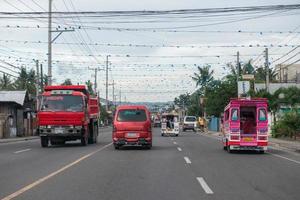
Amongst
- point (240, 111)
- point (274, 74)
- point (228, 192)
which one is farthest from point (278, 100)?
point (274, 74)

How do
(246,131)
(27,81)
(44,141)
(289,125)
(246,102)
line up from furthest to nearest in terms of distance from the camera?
1. (27,81)
2. (289,125)
3. (44,141)
4. (246,131)
5. (246,102)

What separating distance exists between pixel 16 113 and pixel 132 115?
116 feet

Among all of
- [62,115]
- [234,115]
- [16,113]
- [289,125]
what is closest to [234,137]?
[234,115]

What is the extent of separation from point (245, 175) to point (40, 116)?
51.9 feet

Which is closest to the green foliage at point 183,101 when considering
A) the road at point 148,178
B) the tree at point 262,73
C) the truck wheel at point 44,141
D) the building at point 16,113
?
the tree at point 262,73

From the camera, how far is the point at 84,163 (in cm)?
2005

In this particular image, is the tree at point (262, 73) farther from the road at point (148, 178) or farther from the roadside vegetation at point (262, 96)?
the road at point (148, 178)

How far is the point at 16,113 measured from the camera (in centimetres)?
6103

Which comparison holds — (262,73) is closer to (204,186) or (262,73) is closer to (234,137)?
(234,137)

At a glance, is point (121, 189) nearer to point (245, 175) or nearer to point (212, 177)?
point (212, 177)

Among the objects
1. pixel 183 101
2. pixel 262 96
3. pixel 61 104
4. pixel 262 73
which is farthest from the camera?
pixel 183 101

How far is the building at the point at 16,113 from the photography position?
5691 cm

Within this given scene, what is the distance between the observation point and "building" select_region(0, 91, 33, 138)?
187 feet

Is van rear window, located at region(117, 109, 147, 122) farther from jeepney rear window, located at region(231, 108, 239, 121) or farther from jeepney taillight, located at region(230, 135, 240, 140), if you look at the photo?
jeepney taillight, located at region(230, 135, 240, 140)
